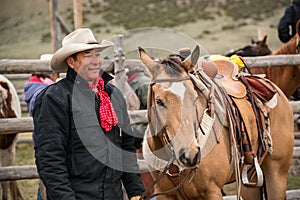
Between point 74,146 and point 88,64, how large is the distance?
474mm

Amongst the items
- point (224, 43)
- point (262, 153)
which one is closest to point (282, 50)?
point (262, 153)

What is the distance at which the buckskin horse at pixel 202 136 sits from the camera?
10.7 feet

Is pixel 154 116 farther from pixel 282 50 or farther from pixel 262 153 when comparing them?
pixel 282 50

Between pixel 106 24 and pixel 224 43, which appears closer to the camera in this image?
pixel 224 43

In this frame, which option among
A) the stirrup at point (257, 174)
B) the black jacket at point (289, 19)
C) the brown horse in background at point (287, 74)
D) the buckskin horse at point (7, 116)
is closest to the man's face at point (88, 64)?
the stirrup at point (257, 174)

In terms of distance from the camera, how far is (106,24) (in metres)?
26.6

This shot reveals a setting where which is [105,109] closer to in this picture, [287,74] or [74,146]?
[74,146]

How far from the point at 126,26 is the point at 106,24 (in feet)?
3.16

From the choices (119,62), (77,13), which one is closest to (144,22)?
(77,13)

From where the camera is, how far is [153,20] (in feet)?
95.3

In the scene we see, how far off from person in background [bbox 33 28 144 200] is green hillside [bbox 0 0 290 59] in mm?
17103

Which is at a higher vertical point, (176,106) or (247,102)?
(176,106)

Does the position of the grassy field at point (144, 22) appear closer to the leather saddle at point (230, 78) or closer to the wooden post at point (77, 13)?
the wooden post at point (77, 13)

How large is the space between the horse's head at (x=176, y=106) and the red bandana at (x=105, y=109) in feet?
0.88
